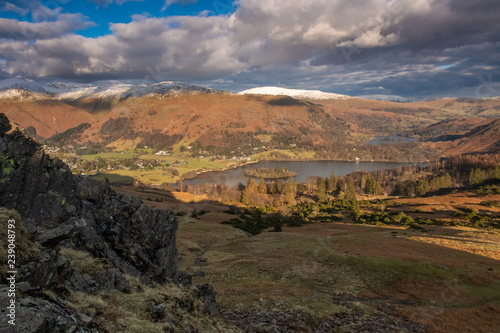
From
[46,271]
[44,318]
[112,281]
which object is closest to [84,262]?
[112,281]

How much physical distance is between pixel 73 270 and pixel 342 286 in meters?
28.6

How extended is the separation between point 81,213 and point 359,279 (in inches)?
1231

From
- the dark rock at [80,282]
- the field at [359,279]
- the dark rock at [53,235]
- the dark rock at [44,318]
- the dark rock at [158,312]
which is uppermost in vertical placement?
the dark rock at [53,235]

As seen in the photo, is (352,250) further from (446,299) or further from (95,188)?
(95,188)

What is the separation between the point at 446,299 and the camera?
27.7m

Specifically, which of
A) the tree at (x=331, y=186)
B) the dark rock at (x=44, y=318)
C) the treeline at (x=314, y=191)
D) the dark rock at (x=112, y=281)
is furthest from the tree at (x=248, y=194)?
the dark rock at (x=44, y=318)

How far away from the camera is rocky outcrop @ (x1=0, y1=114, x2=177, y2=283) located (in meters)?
16.0

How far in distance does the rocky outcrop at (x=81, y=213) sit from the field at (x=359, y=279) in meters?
8.14

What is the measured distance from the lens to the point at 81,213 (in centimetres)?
1894

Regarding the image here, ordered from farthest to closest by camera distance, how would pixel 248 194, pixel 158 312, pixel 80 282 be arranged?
pixel 248 194, pixel 158 312, pixel 80 282

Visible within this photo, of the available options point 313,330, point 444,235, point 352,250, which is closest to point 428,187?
point 444,235

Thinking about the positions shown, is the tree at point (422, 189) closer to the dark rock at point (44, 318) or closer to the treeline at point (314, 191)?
the treeline at point (314, 191)

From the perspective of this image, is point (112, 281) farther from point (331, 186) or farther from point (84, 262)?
point (331, 186)

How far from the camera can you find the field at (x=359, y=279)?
2312 centimetres
